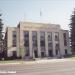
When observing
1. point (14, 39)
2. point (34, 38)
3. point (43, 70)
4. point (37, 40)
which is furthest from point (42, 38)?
point (43, 70)

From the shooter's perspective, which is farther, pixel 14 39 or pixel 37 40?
pixel 37 40

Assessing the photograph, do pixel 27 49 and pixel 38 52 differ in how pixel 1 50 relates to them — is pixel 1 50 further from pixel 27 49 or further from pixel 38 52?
pixel 38 52

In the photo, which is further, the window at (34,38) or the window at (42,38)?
the window at (42,38)

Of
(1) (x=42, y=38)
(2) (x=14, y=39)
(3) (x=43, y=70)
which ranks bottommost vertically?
(3) (x=43, y=70)

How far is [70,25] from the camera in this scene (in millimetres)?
75438

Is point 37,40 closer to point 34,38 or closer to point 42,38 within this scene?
point 34,38

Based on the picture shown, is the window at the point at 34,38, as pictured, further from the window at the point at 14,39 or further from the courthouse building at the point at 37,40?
the window at the point at 14,39

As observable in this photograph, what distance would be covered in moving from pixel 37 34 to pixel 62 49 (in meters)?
11.9

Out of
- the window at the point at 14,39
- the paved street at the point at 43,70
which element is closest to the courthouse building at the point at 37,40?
the window at the point at 14,39

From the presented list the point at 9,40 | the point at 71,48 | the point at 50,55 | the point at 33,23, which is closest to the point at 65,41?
the point at 71,48

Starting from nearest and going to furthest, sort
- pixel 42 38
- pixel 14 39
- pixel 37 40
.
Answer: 1. pixel 14 39
2. pixel 37 40
3. pixel 42 38

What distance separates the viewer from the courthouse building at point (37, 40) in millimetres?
67562

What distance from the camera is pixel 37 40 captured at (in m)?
70.9

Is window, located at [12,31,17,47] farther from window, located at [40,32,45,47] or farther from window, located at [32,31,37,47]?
window, located at [40,32,45,47]
